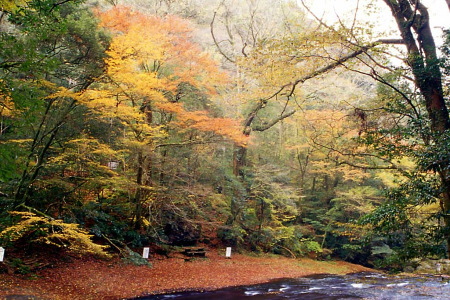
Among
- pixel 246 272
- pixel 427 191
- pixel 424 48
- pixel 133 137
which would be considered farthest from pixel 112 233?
pixel 424 48

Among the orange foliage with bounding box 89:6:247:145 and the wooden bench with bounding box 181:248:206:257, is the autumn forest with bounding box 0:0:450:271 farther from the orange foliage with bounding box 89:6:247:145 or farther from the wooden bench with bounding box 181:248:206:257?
the wooden bench with bounding box 181:248:206:257

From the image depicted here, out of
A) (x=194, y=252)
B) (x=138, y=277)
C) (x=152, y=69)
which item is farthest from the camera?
(x=194, y=252)

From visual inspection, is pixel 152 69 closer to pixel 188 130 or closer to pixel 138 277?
pixel 188 130

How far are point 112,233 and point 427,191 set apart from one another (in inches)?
427

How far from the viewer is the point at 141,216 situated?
44.3ft

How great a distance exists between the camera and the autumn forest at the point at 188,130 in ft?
20.9

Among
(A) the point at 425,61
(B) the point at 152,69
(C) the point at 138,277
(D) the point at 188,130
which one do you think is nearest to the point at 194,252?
(C) the point at 138,277

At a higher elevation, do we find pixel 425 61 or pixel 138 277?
pixel 425 61

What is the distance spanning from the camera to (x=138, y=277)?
10.2 metres

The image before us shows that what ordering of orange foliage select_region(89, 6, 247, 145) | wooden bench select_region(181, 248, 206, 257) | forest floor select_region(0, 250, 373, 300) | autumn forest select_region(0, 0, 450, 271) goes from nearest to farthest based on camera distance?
autumn forest select_region(0, 0, 450, 271), forest floor select_region(0, 250, 373, 300), orange foliage select_region(89, 6, 247, 145), wooden bench select_region(181, 248, 206, 257)

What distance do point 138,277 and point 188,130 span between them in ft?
21.3

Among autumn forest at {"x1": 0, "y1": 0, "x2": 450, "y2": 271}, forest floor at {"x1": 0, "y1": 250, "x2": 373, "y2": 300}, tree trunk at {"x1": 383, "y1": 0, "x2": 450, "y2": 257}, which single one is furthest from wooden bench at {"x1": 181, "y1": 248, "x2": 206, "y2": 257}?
tree trunk at {"x1": 383, "y1": 0, "x2": 450, "y2": 257}

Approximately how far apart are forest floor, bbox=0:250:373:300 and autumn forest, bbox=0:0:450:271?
0.78m

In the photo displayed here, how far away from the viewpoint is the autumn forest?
638 cm
